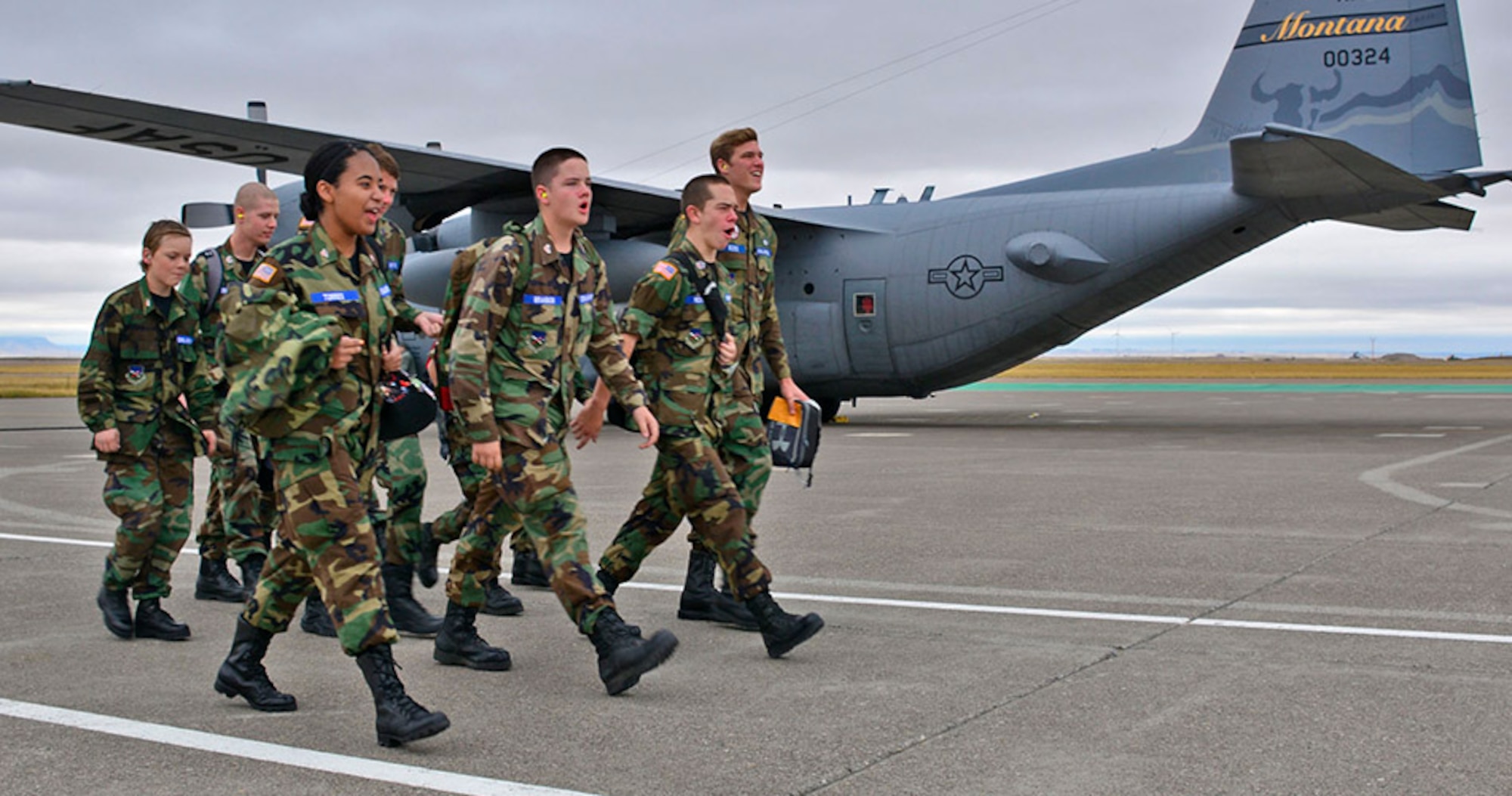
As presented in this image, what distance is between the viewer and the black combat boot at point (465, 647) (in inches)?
202

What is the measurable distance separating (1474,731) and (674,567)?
448cm

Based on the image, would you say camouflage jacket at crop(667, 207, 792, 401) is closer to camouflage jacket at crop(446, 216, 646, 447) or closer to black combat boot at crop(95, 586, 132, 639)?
camouflage jacket at crop(446, 216, 646, 447)

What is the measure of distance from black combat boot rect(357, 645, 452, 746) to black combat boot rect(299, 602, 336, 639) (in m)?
1.77

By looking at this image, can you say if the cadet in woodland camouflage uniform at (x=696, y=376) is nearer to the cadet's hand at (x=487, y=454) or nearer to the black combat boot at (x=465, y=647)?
the cadet's hand at (x=487, y=454)

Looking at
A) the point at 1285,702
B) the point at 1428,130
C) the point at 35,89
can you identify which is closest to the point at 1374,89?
the point at 1428,130

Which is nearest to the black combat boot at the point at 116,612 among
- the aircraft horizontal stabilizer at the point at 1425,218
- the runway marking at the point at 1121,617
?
the runway marking at the point at 1121,617

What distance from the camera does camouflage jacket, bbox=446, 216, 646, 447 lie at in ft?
15.7

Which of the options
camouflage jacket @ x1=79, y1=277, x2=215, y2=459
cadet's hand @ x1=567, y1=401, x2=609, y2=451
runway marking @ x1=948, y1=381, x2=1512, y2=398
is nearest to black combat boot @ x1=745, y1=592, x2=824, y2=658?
cadet's hand @ x1=567, y1=401, x2=609, y2=451

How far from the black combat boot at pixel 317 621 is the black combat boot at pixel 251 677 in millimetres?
1297

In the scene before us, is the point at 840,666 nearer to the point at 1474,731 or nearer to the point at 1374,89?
the point at 1474,731

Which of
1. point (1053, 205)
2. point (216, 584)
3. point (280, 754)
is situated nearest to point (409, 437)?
point (280, 754)

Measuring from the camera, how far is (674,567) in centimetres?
759

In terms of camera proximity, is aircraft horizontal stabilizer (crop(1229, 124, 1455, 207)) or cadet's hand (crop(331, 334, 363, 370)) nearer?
cadet's hand (crop(331, 334, 363, 370))

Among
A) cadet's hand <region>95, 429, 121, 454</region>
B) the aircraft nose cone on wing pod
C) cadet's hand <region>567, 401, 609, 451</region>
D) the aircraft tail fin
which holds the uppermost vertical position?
the aircraft tail fin
